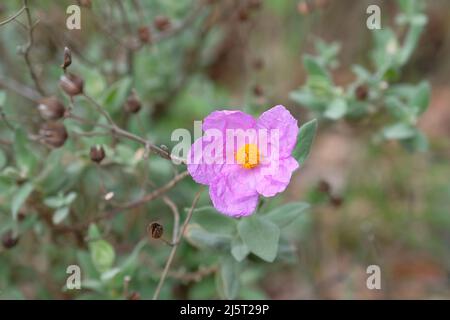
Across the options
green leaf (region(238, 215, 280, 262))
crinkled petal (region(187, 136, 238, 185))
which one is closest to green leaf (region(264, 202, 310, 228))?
green leaf (region(238, 215, 280, 262))

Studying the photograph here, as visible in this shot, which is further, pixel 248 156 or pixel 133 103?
pixel 133 103

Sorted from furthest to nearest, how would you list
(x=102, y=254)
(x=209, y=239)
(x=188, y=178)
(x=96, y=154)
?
(x=188, y=178)
(x=102, y=254)
(x=209, y=239)
(x=96, y=154)

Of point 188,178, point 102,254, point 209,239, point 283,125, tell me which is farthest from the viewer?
point 188,178

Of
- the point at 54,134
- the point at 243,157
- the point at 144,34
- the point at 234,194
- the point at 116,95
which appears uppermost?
the point at 144,34

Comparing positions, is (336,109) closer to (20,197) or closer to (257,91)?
(257,91)

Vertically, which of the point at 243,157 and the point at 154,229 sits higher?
the point at 243,157

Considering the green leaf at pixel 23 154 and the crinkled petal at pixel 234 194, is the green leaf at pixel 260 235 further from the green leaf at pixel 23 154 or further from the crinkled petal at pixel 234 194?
the green leaf at pixel 23 154

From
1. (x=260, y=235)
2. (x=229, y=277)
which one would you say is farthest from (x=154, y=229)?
(x=229, y=277)
